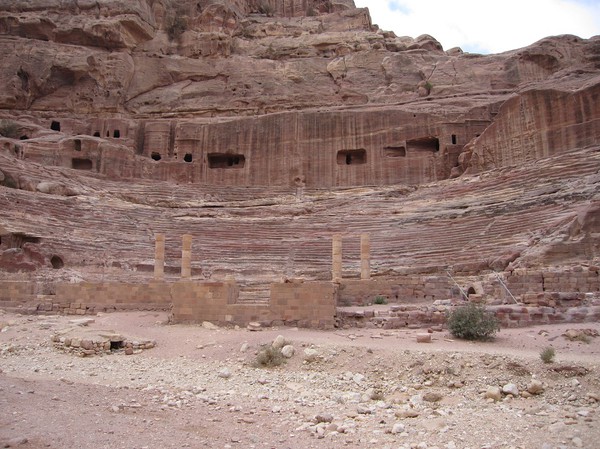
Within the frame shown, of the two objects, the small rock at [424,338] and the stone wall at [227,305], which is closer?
the small rock at [424,338]

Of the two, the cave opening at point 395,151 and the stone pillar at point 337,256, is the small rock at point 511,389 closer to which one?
the stone pillar at point 337,256

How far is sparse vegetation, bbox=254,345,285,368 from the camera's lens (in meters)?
8.34

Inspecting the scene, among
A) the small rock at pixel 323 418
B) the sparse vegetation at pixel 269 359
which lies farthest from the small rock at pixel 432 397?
the sparse vegetation at pixel 269 359

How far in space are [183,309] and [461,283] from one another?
840 centimetres

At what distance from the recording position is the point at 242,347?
29.8 ft

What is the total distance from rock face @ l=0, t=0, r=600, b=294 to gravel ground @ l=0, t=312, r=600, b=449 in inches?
274

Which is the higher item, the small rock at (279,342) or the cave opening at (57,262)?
the cave opening at (57,262)

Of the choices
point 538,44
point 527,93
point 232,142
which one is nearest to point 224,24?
point 232,142

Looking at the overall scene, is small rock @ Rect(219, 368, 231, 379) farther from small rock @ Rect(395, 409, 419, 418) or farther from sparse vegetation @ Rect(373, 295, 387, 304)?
sparse vegetation @ Rect(373, 295, 387, 304)

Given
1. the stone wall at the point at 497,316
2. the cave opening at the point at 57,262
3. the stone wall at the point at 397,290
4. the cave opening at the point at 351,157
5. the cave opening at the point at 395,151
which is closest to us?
the stone wall at the point at 497,316

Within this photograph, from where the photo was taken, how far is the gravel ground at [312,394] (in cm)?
543

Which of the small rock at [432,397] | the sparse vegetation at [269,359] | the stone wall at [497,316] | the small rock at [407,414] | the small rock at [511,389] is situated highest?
the stone wall at [497,316]

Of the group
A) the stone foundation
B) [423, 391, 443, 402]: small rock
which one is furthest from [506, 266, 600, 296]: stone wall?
the stone foundation

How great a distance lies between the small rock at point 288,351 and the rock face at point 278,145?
756 cm
